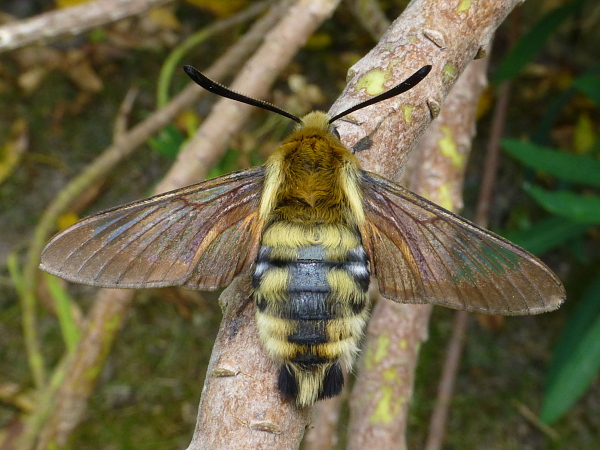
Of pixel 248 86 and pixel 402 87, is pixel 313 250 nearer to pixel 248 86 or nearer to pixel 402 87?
pixel 402 87

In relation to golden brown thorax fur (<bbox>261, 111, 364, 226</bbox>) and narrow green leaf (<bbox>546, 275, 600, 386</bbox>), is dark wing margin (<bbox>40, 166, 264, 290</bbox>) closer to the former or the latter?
golden brown thorax fur (<bbox>261, 111, 364, 226</bbox>)

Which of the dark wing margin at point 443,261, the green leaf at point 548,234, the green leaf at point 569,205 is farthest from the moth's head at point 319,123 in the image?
the green leaf at point 548,234

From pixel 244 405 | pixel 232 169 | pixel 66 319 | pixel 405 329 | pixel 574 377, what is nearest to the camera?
pixel 244 405

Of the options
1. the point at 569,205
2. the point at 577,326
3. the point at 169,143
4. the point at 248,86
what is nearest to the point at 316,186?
the point at 248,86

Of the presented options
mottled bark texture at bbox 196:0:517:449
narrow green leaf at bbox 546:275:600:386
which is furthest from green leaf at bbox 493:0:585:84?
mottled bark texture at bbox 196:0:517:449

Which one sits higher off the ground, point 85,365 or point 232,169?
point 232,169

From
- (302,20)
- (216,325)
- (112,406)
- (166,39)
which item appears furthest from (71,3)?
(112,406)
